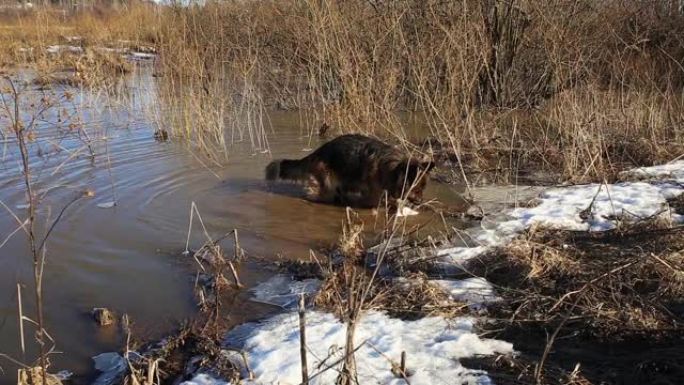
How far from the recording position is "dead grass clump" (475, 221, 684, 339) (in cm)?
364

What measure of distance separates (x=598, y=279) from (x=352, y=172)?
4.01 metres

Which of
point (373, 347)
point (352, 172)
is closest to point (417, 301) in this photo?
point (373, 347)

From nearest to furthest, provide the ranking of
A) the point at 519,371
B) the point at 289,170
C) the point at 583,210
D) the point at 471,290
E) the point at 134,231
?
the point at 519,371
the point at 471,290
the point at 134,231
the point at 583,210
the point at 289,170

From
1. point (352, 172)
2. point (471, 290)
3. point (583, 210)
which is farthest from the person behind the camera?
point (352, 172)

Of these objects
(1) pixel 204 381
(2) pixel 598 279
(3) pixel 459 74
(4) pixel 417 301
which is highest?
(3) pixel 459 74

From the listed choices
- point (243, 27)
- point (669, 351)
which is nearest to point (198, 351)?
point (669, 351)

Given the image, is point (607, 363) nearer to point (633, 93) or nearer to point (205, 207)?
point (205, 207)

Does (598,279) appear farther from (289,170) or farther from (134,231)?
(289,170)

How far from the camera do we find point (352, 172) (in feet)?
22.9

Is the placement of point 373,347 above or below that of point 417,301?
above

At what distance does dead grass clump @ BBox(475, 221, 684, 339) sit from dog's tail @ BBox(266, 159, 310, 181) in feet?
9.57

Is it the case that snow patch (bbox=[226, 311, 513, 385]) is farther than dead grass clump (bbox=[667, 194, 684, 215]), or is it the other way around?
dead grass clump (bbox=[667, 194, 684, 215])

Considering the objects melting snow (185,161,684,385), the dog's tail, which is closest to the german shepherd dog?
the dog's tail

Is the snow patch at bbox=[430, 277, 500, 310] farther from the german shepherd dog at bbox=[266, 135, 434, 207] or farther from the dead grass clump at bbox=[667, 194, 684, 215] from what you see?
the dead grass clump at bbox=[667, 194, 684, 215]
